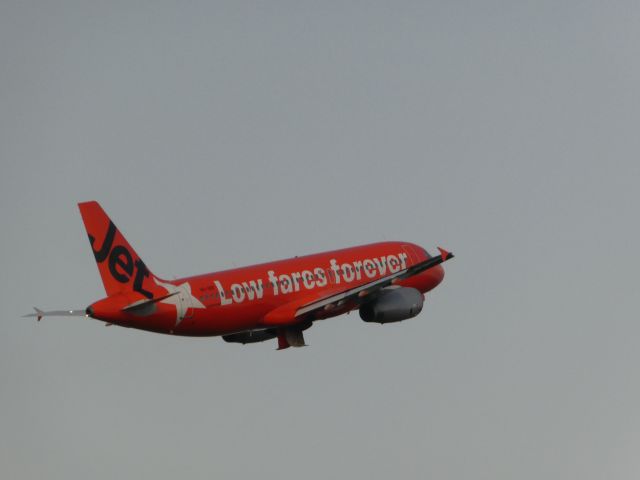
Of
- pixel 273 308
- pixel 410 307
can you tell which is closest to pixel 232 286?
pixel 273 308

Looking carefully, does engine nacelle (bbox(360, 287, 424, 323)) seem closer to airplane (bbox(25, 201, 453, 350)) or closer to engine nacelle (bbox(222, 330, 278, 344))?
airplane (bbox(25, 201, 453, 350))

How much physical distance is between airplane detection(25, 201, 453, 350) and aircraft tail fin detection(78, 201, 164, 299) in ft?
0.16

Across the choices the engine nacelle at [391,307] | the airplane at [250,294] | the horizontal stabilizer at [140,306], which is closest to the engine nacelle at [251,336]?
the airplane at [250,294]

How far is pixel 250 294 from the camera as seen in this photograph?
345 ft

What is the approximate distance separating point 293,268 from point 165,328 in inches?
345

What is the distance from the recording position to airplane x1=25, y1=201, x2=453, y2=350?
335 ft

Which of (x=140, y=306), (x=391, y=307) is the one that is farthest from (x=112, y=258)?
(x=391, y=307)

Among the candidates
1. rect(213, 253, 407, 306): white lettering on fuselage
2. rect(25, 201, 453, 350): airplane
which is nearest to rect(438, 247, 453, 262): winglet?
rect(25, 201, 453, 350): airplane

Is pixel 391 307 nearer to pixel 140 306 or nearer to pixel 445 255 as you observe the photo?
pixel 445 255

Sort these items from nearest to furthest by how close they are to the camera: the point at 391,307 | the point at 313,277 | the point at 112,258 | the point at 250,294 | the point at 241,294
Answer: the point at 112,258, the point at 241,294, the point at 250,294, the point at 391,307, the point at 313,277

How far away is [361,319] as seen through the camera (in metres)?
109

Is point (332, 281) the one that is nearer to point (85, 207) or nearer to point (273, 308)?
point (273, 308)

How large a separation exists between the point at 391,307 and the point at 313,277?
4668 mm

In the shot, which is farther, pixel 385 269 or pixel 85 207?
pixel 385 269
